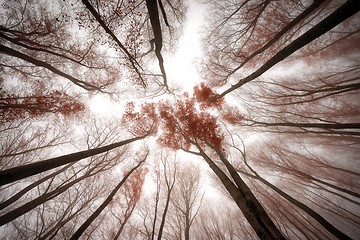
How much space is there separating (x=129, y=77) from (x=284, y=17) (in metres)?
8.12

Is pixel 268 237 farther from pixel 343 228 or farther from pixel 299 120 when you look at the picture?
pixel 343 228

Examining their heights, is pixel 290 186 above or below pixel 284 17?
below

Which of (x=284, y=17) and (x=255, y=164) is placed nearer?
(x=284, y=17)

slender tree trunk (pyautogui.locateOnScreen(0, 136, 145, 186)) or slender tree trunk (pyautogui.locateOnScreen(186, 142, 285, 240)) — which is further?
slender tree trunk (pyautogui.locateOnScreen(186, 142, 285, 240))

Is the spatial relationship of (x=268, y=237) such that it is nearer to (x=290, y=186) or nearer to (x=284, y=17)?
(x=284, y=17)

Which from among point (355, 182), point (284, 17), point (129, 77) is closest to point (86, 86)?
point (129, 77)

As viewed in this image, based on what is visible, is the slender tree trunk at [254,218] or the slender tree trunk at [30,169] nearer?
the slender tree trunk at [30,169]

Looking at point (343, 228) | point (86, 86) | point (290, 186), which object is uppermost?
point (86, 86)

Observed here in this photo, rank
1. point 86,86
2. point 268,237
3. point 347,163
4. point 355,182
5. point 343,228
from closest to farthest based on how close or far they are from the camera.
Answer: point 268,237
point 86,86
point 355,182
point 347,163
point 343,228

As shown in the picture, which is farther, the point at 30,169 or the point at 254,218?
the point at 254,218

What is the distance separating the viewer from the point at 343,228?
1305 centimetres

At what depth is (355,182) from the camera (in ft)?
33.5

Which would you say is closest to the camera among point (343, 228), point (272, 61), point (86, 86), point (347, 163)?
point (272, 61)

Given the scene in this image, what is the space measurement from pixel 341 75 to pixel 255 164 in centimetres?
674
